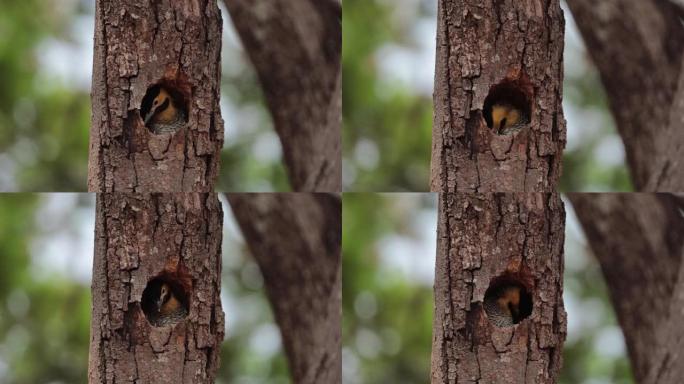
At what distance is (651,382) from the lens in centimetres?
197

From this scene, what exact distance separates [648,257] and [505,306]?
64 cm

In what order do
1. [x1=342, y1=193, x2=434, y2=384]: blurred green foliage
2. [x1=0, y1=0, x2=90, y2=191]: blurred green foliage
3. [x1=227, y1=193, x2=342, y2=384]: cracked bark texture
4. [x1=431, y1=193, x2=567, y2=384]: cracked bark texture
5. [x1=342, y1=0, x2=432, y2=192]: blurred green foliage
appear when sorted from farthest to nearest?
[x1=0, y1=0, x2=90, y2=191]: blurred green foliage, [x1=342, y1=0, x2=432, y2=192]: blurred green foliage, [x1=342, y1=193, x2=434, y2=384]: blurred green foliage, [x1=227, y1=193, x2=342, y2=384]: cracked bark texture, [x1=431, y1=193, x2=567, y2=384]: cracked bark texture

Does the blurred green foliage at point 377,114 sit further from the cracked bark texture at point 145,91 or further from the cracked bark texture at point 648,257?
the cracked bark texture at point 145,91

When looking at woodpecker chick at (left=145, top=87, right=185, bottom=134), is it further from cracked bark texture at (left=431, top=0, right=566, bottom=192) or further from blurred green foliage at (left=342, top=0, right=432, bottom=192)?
blurred green foliage at (left=342, top=0, right=432, bottom=192)

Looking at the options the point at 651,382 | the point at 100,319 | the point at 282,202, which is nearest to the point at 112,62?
the point at 100,319

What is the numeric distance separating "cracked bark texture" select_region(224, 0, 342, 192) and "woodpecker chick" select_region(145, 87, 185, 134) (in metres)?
0.55

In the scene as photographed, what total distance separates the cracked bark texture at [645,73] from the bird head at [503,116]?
73 cm

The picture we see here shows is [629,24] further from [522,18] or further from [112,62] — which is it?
[112,62]

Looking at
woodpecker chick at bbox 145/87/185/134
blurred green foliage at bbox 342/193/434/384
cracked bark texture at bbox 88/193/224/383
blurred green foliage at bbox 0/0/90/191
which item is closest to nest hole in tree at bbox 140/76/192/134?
woodpecker chick at bbox 145/87/185/134

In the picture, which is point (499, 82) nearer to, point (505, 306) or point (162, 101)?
point (505, 306)

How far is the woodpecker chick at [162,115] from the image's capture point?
1.44 meters

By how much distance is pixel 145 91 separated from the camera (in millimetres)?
1431

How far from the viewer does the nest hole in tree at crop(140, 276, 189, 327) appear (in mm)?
1413

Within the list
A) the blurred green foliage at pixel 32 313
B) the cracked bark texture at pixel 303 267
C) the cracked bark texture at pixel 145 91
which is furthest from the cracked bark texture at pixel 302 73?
the blurred green foliage at pixel 32 313
